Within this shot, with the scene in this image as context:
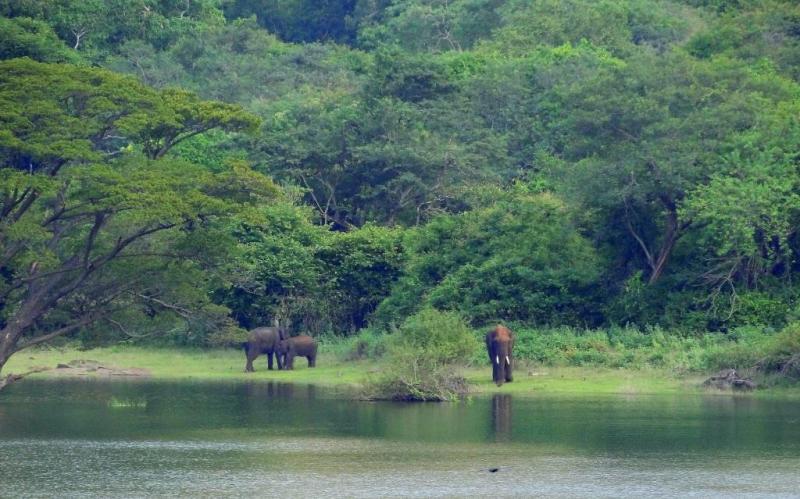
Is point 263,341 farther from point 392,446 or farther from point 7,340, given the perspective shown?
point 392,446

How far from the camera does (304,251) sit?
43938 millimetres

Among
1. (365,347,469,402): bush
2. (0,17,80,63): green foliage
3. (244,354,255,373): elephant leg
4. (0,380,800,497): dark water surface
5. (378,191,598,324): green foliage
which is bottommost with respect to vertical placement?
(0,380,800,497): dark water surface

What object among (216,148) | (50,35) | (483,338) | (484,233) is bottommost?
(483,338)

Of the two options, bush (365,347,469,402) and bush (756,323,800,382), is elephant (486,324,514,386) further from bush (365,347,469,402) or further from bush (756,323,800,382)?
bush (756,323,800,382)

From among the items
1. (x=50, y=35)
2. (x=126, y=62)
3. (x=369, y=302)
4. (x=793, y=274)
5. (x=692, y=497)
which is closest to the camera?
(x=692, y=497)

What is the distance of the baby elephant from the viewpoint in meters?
40.5

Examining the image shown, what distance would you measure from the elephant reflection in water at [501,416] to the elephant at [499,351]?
5.63 feet

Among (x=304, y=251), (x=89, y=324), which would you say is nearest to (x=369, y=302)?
Answer: (x=304, y=251)

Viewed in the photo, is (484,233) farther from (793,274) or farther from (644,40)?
(644,40)

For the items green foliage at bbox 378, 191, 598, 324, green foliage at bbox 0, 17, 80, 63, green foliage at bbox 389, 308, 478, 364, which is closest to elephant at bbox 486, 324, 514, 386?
green foliage at bbox 389, 308, 478, 364

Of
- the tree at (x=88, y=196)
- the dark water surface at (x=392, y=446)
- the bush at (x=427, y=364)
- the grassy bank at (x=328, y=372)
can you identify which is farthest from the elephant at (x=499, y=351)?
the tree at (x=88, y=196)

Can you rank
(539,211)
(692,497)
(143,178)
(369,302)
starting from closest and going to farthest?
(692,497) < (143,178) < (539,211) < (369,302)

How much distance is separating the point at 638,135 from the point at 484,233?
472cm

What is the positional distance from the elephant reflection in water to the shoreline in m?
0.93
